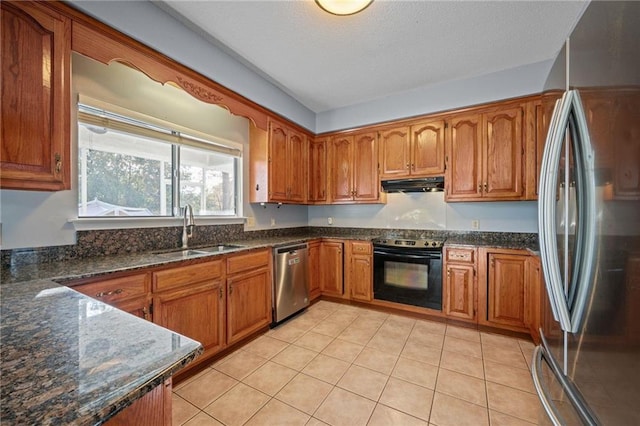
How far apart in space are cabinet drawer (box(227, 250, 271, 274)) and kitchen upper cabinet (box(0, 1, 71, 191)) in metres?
1.22

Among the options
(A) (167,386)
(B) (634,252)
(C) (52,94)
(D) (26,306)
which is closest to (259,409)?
(A) (167,386)

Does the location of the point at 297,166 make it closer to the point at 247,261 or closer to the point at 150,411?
the point at 247,261

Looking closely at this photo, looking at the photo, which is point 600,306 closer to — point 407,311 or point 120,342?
point 120,342

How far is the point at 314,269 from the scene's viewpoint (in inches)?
137

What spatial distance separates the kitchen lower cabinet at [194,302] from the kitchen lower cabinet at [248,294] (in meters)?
0.09

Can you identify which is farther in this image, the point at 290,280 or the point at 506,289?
the point at 290,280

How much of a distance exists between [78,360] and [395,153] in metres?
3.34

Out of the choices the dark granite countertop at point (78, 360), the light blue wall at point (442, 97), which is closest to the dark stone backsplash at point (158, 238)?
the dark granite countertop at point (78, 360)

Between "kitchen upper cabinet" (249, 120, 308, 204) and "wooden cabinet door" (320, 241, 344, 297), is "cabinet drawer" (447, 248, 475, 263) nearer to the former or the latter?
"wooden cabinet door" (320, 241, 344, 297)

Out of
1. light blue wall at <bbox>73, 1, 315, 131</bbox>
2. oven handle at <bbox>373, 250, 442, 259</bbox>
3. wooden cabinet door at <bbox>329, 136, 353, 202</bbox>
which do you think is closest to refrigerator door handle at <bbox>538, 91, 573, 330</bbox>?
oven handle at <bbox>373, 250, 442, 259</bbox>

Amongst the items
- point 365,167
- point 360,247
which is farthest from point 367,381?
point 365,167

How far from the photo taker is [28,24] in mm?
1339

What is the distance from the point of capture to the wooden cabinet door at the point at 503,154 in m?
2.67

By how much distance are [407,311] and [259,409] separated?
2.02 meters
